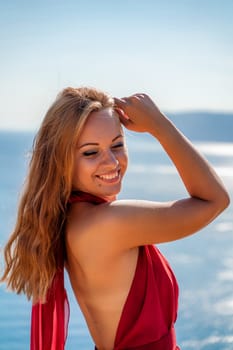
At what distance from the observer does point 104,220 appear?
1.82 m

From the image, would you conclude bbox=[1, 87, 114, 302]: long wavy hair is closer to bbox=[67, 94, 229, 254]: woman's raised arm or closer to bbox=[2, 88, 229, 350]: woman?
bbox=[2, 88, 229, 350]: woman

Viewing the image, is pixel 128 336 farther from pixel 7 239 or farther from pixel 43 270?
pixel 7 239

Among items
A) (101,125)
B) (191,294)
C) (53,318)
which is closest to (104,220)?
(101,125)

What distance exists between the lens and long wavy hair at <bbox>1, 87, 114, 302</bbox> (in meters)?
1.85

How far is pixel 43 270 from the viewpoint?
197 cm

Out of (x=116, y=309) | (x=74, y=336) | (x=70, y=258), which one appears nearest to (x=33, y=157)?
(x=70, y=258)

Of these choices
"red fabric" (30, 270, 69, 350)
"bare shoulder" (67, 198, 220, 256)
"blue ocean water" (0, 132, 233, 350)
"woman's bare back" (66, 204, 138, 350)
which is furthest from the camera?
"blue ocean water" (0, 132, 233, 350)

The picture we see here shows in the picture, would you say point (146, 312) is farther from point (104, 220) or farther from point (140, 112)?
point (140, 112)

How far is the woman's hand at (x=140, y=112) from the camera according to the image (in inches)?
74.6

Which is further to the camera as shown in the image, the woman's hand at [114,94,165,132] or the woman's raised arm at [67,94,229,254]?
the woman's hand at [114,94,165,132]

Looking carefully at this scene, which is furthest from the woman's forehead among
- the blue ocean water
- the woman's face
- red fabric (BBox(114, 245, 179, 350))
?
the blue ocean water

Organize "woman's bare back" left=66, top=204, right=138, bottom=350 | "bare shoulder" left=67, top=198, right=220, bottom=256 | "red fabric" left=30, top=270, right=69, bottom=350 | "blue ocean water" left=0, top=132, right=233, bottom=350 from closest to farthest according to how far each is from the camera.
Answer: "bare shoulder" left=67, top=198, right=220, bottom=256 < "woman's bare back" left=66, top=204, right=138, bottom=350 < "red fabric" left=30, top=270, right=69, bottom=350 < "blue ocean water" left=0, top=132, right=233, bottom=350

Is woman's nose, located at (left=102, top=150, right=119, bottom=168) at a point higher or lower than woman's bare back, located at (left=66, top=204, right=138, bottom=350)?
higher

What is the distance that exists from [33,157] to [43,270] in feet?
0.93
